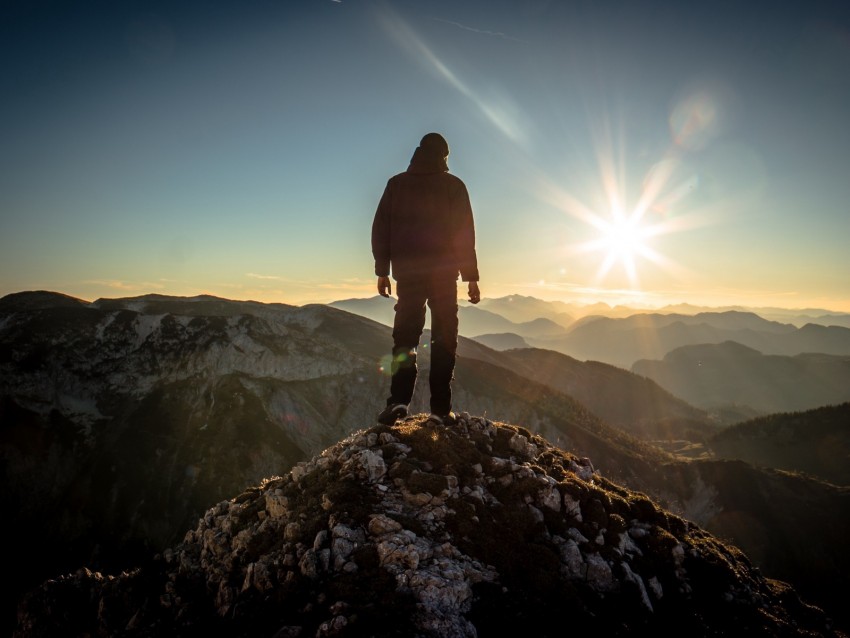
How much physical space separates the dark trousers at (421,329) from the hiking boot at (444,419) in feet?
0.65

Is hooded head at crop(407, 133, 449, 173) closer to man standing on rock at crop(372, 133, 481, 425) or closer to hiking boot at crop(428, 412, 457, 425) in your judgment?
man standing on rock at crop(372, 133, 481, 425)

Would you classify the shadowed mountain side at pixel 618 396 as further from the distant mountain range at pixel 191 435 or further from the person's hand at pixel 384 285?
the person's hand at pixel 384 285

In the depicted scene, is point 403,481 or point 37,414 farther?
point 37,414

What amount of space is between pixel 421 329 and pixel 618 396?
455ft

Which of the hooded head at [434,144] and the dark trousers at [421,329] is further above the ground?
the hooded head at [434,144]

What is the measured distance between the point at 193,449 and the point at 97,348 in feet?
55.8

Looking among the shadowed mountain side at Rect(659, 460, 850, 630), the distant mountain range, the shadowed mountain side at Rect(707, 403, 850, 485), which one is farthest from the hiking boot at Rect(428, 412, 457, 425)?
the shadowed mountain side at Rect(707, 403, 850, 485)

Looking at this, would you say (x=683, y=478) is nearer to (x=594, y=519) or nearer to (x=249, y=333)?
(x=249, y=333)

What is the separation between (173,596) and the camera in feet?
18.6

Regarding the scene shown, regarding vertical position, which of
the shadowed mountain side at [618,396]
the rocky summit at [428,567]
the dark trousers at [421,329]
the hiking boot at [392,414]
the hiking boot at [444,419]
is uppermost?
the dark trousers at [421,329]

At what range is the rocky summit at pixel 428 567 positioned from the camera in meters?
4.54

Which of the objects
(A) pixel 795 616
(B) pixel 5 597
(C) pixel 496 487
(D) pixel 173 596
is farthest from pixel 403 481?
(B) pixel 5 597

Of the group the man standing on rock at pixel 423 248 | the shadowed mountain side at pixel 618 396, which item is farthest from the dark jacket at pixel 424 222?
the shadowed mountain side at pixel 618 396

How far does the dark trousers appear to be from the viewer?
7770 mm
